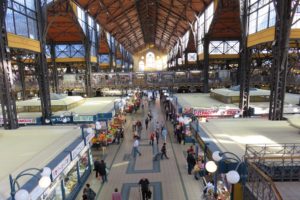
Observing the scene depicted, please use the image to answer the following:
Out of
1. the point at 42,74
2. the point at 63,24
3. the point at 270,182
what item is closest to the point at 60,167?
the point at 270,182

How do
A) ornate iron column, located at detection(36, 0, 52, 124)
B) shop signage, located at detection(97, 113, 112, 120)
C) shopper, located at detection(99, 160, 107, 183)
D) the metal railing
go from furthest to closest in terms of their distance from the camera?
1. ornate iron column, located at detection(36, 0, 52, 124)
2. shop signage, located at detection(97, 113, 112, 120)
3. shopper, located at detection(99, 160, 107, 183)
4. the metal railing

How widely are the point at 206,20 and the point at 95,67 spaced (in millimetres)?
16446

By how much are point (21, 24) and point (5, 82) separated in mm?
4205

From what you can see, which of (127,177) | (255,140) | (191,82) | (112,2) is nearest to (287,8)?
(255,140)

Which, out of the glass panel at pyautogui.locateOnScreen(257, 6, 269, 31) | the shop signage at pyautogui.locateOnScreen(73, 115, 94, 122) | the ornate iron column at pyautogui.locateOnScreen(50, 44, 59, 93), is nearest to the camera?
the glass panel at pyautogui.locateOnScreen(257, 6, 269, 31)

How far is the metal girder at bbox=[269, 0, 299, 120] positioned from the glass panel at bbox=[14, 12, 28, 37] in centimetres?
1440

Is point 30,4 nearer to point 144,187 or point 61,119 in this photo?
point 61,119

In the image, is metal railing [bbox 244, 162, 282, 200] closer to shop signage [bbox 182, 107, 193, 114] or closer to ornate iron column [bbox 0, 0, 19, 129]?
shop signage [bbox 182, 107, 193, 114]

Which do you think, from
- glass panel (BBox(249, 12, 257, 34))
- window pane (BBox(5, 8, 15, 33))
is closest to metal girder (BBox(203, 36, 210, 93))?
glass panel (BBox(249, 12, 257, 34))

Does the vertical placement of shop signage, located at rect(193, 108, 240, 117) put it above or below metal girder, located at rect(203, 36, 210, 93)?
below

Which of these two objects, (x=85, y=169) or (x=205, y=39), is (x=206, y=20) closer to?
(x=205, y=39)

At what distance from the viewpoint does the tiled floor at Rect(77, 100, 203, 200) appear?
11703mm

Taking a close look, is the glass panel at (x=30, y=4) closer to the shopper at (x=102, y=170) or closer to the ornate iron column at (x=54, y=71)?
the shopper at (x=102, y=170)

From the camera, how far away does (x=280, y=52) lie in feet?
44.1
